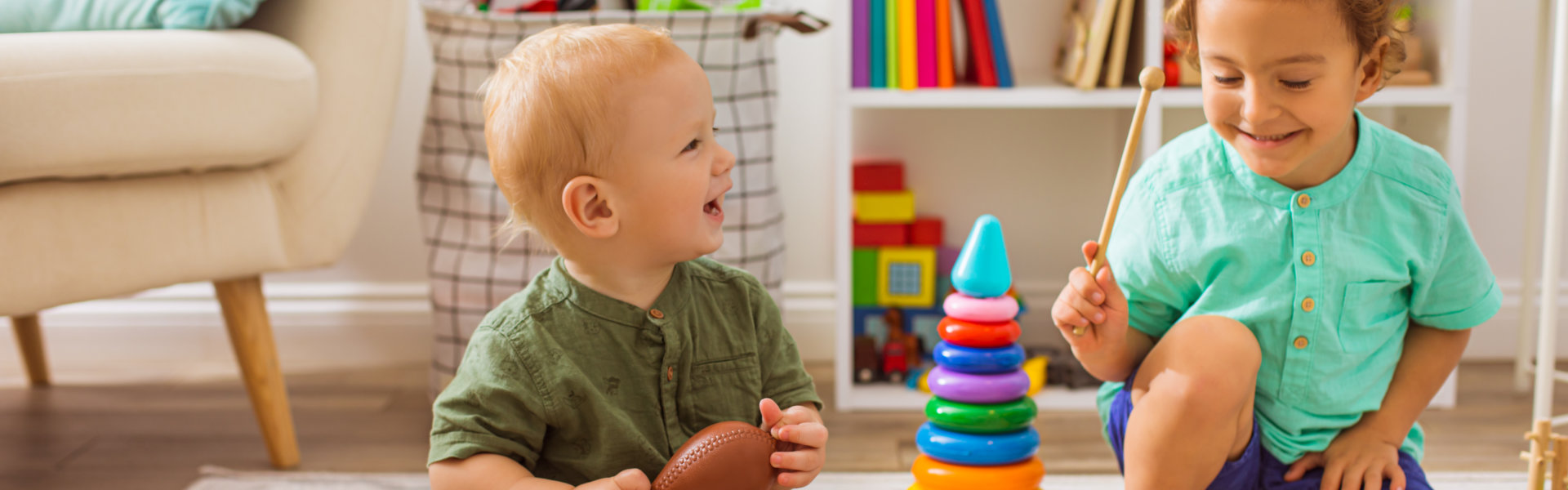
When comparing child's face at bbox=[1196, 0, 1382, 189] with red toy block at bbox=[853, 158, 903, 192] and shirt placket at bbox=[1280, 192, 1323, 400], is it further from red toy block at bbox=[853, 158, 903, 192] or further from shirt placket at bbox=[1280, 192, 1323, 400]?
red toy block at bbox=[853, 158, 903, 192]

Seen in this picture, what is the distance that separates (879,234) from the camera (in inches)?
63.2

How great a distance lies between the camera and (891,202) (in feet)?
5.24

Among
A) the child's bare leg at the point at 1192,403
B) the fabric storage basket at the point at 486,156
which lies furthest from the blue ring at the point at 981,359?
the fabric storage basket at the point at 486,156

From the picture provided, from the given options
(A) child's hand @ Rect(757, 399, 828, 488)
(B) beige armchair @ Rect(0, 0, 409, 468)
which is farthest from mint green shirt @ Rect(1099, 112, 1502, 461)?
(B) beige armchair @ Rect(0, 0, 409, 468)

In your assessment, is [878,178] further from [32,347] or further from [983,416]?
[32,347]

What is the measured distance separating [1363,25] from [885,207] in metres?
0.88

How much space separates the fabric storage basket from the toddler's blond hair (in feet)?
1.88

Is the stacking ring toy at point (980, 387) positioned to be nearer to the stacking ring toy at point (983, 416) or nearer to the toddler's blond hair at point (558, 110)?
the stacking ring toy at point (983, 416)

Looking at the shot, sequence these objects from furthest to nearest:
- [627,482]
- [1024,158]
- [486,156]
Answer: [1024,158]
[486,156]
[627,482]

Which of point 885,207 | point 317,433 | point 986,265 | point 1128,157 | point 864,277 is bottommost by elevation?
point 317,433

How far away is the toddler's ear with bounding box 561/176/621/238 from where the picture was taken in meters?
0.74

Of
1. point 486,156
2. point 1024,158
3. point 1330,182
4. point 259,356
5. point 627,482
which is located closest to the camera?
point 627,482

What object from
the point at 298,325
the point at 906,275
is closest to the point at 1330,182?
the point at 906,275

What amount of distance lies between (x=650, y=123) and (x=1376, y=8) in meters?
0.48
